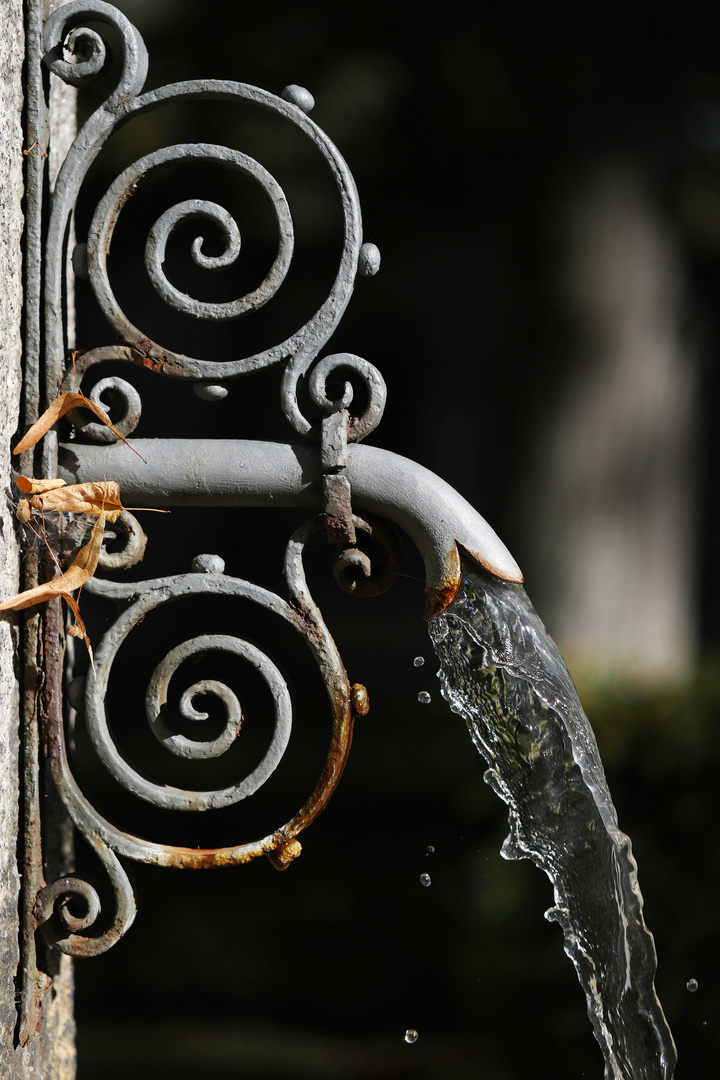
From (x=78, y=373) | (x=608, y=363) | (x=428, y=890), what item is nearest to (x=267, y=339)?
(x=608, y=363)

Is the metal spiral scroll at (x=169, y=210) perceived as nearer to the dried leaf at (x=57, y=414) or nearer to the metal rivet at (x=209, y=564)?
the dried leaf at (x=57, y=414)

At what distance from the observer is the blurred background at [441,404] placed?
1803 millimetres

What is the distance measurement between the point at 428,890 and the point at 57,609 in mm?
1316

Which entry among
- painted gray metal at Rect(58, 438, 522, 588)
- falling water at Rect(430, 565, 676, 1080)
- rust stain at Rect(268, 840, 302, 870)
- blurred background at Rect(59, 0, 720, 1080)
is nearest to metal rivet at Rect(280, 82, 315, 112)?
painted gray metal at Rect(58, 438, 522, 588)

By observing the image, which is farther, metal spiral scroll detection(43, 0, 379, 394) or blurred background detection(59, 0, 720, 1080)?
blurred background detection(59, 0, 720, 1080)

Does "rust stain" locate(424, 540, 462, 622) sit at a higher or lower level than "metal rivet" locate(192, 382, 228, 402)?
lower

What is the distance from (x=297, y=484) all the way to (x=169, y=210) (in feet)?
0.73

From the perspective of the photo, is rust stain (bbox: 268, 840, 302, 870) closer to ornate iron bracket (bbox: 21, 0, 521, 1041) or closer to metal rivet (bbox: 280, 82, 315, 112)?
ornate iron bracket (bbox: 21, 0, 521, 1041)

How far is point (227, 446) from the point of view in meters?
0.70

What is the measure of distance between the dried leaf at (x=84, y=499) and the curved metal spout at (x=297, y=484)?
Result: 22 mm

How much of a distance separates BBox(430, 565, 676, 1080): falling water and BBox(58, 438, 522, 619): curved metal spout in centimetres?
2

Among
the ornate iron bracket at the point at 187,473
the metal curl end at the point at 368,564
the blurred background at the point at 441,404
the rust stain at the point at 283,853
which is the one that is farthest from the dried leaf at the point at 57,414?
the blurred background at the point at 441,404

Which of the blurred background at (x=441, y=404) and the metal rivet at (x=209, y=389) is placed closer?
the metal rivet at (x=209, y=389)

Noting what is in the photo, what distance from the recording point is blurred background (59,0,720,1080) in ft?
5.91
